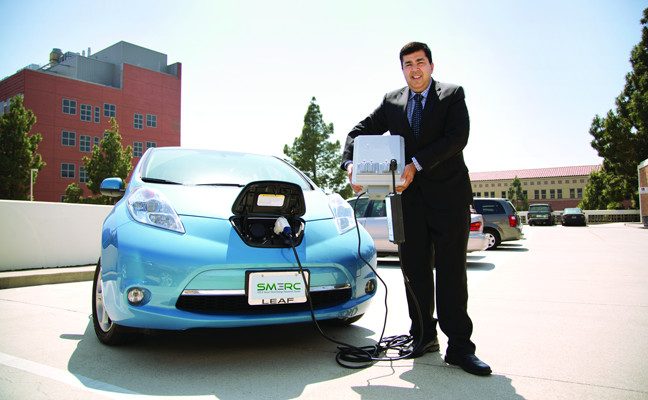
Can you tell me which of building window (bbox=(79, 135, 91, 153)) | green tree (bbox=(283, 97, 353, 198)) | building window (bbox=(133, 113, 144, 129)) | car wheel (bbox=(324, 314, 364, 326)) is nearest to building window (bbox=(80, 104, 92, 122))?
building window (bbox=(79, 135, 91, 153))

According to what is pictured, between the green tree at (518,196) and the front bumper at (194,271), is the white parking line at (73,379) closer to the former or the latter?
the front bumper at (194,271)

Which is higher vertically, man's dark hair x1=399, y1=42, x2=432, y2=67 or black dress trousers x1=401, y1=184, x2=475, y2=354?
man's dark hair x1=399, y1=42, x2=432, y2=67

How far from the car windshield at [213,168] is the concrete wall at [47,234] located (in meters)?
3.88

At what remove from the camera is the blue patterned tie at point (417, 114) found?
2.74 metres

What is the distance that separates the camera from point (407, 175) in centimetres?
252

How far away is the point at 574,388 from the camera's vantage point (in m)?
2.16

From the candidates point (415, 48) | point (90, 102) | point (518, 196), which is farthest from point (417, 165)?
point (518, 196)

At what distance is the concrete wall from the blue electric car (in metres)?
4.17

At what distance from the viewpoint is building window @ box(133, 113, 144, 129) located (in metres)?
50.2

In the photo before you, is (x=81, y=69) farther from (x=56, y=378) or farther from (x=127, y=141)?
(x=56, y=378)

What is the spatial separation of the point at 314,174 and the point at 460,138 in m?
34.3

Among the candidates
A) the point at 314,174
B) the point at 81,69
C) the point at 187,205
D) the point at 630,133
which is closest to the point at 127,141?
the point at 81,69

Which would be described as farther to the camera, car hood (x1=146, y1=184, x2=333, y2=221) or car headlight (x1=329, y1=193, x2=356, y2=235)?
car headlight (x1=329, y1=193, x2=356, y2=235)

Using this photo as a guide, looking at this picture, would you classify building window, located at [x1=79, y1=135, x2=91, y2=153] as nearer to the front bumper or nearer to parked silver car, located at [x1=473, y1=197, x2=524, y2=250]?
parked silver car, located at [x1=473, y1=197, x2=524, y2=250]
